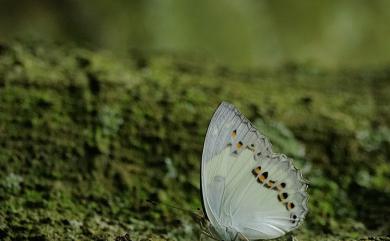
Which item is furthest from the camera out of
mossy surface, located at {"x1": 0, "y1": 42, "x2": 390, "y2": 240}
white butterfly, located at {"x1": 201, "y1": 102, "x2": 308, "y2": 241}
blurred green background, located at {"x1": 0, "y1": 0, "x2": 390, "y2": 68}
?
blurred green background, located at {"x1": 0, "y1": 0, "x2": 390, "y2": 68}

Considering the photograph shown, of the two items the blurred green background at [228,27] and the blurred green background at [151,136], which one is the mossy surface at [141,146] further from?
the blurred green background at [228,27]

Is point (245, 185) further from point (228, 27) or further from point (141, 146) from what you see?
point (228, 27)

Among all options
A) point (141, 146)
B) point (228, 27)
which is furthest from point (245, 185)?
point (228, 27)

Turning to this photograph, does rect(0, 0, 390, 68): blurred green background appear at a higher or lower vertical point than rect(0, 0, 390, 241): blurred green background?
higher

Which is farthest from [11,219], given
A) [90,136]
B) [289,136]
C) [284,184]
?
[289,136]

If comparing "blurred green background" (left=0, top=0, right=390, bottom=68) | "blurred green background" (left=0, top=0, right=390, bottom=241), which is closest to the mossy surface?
"blurred green background" (left=0, top=0, right=390, bottom=241)

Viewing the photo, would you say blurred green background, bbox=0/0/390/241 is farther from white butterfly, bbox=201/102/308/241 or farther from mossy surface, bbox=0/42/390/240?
white butterfly, bbox=201/102/308/241

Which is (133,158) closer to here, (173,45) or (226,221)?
(226,221)
